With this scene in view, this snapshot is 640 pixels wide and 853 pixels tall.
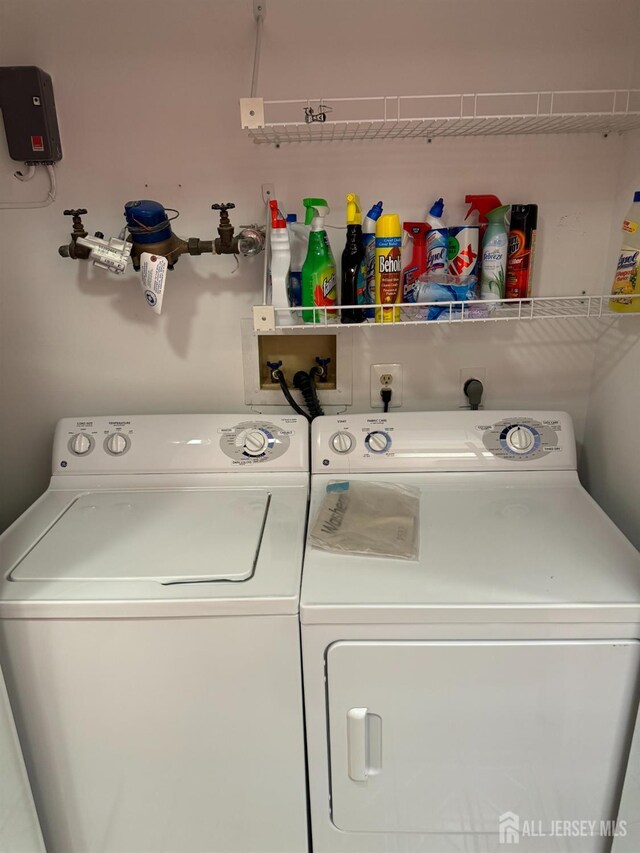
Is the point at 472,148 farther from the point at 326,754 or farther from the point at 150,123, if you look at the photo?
the point at 326,754

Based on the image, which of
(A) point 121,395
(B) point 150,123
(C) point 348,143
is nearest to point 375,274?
(C) point 348,143

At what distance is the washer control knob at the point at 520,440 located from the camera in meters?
1.73

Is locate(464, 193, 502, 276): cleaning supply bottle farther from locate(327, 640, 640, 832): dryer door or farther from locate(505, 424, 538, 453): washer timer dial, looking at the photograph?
locate(327, 640, 640, 832): dryer door

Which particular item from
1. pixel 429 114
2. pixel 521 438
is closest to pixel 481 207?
pixel 429 114

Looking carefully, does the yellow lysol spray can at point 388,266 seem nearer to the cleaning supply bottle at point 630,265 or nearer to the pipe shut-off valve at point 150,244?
the pipe shut-off valve at point 150,244

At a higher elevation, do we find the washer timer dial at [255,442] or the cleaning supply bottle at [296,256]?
the cleaning supply bottle at [296,256]

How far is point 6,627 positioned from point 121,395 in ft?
2.73

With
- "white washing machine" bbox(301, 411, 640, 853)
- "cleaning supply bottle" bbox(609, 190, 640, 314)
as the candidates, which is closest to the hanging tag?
"white washing machine" bbox(301, 411, 640, 853)

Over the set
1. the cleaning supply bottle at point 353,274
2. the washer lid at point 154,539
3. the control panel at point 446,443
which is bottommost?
the washer lid at point 154,539

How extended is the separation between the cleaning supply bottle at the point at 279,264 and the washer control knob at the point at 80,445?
66cm

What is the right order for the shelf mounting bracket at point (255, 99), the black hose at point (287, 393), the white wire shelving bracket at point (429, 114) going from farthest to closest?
the black hose at point (287, 393), the white wire shelving bracket at point (429, 114), the shelf mounting bracket at point (255, 99)

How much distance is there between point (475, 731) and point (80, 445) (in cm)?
126

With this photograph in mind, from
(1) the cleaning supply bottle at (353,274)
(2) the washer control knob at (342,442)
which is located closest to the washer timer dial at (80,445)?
(2) the washer control knob at (342,442)

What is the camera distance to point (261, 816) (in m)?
1.41
